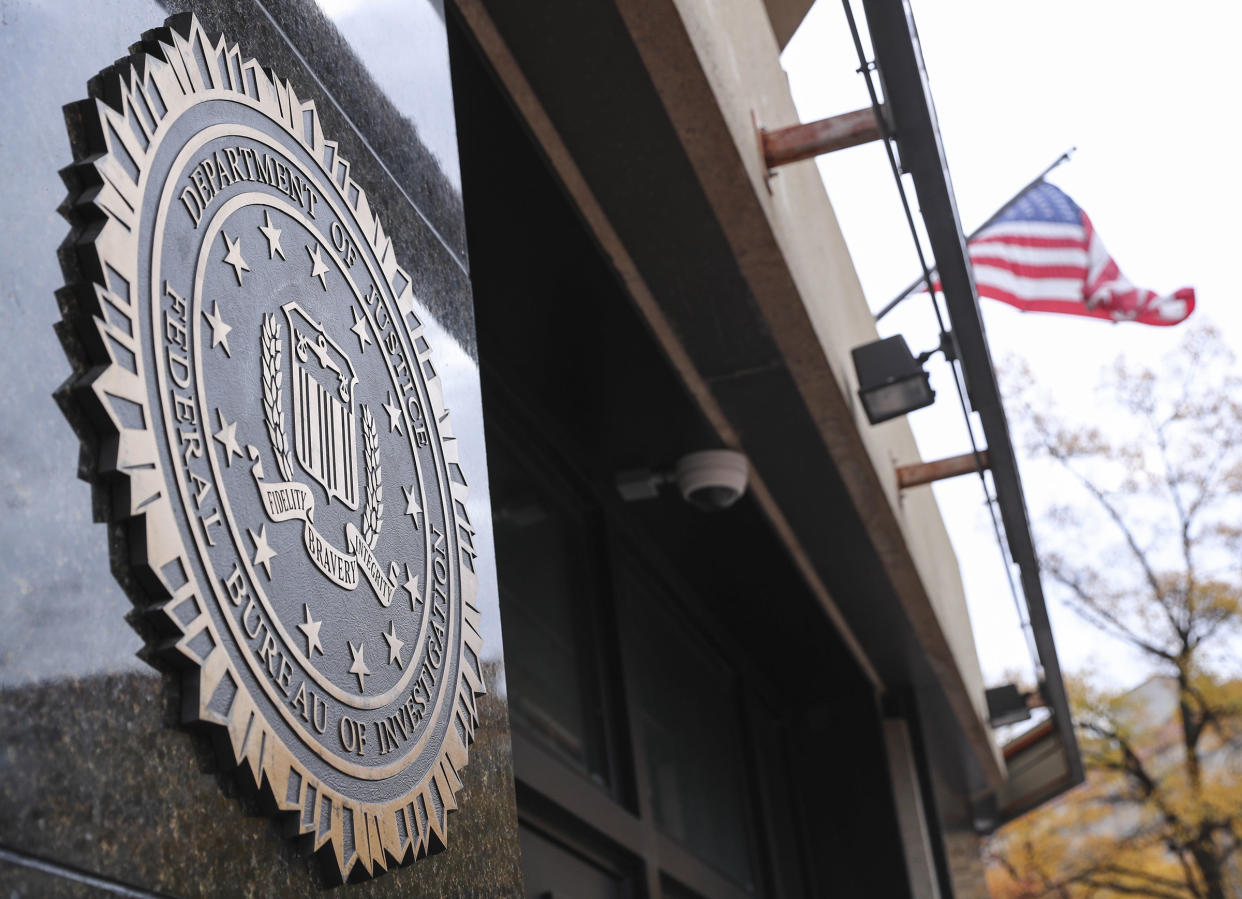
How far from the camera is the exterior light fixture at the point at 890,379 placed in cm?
508

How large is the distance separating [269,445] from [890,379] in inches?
159

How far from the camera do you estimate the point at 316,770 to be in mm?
1301

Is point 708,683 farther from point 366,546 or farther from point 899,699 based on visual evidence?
point 366,546

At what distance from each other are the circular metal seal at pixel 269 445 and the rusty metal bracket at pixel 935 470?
4951mm

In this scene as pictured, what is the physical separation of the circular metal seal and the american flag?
5970 millimetres

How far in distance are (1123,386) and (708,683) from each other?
591 inches

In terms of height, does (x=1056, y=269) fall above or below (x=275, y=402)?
above

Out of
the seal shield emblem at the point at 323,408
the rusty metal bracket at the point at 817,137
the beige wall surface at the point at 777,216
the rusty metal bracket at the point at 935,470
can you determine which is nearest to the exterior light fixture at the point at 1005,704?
the beige wall surface at the point at 777,216

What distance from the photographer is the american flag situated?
7059mm

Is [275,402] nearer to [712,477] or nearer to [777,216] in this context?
[777,216]

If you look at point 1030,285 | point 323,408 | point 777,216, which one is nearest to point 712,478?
point 777,216

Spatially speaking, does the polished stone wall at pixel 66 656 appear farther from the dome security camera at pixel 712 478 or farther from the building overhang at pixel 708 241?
the dome security camera at pixel 712 478

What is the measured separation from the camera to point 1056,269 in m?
7.20

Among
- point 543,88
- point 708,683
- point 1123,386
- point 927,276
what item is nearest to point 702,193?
point 543,88
